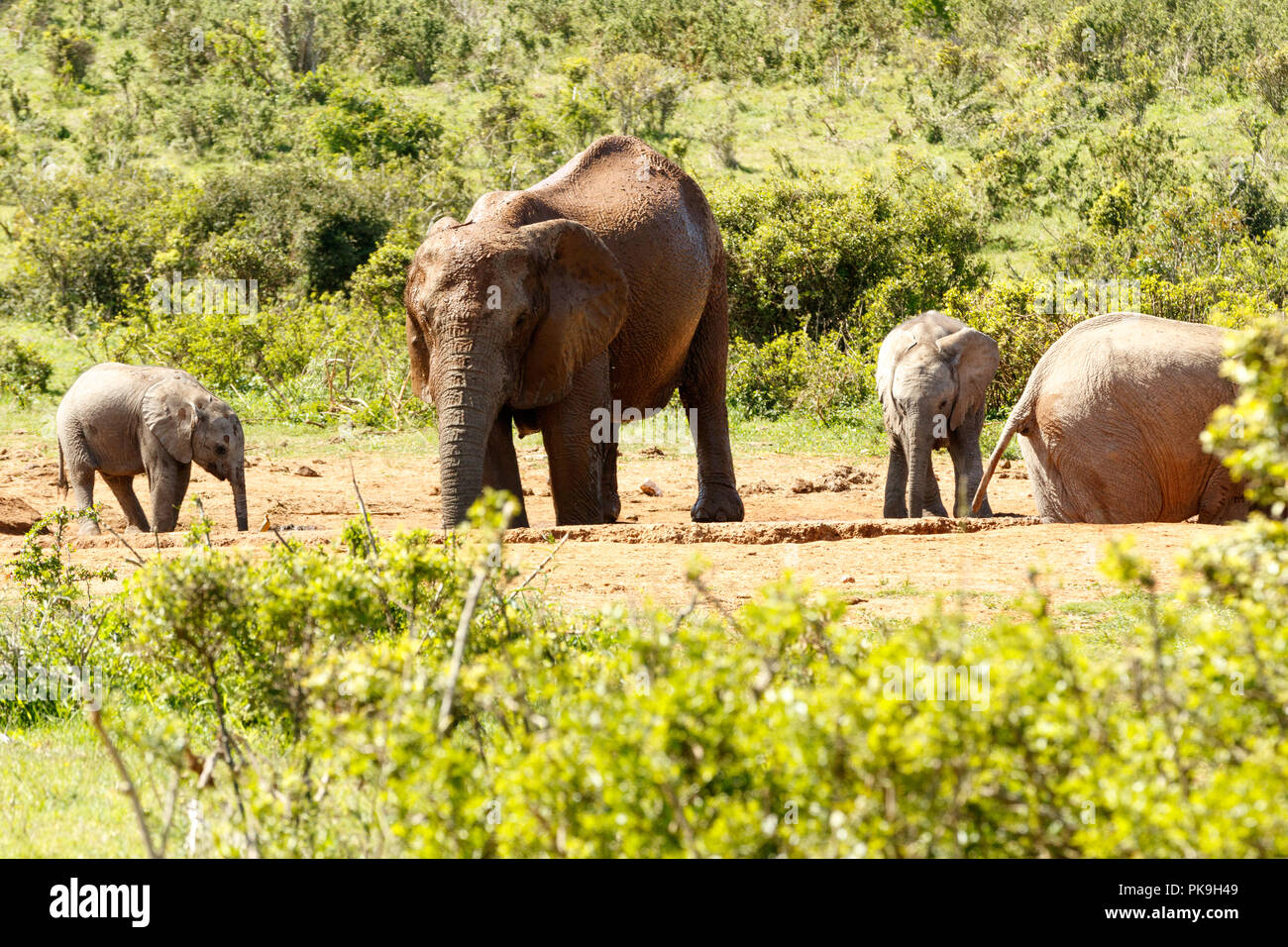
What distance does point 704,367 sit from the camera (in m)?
11.4

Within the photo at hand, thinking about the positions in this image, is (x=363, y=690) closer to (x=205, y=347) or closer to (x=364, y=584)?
(x=364, y=584)

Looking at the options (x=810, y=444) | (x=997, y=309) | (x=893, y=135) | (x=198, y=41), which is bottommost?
(x=810, y=444)

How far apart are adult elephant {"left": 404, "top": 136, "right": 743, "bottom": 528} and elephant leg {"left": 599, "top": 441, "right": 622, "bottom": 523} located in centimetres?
2

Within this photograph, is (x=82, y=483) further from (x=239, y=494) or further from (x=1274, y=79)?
(x=1274, y=79)

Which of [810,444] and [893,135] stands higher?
[893,135]

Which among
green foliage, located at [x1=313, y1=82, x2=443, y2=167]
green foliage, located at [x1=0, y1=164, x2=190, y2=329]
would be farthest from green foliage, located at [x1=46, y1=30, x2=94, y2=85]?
green foliage, located at [x1=0, y1=164, x2=190, y2=329]

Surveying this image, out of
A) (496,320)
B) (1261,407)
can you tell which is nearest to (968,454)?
(496,320)

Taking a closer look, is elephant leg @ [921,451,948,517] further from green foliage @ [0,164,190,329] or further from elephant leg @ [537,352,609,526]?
green foliage @ [0,164,190,329]

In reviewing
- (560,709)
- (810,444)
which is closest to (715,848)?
(560,709)

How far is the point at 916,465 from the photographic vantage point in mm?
10375

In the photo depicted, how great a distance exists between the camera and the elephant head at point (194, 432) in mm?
10547

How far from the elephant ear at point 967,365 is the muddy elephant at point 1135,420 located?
2.11m

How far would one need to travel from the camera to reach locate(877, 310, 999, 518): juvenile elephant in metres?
10.5

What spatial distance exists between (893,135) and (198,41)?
1952cm
